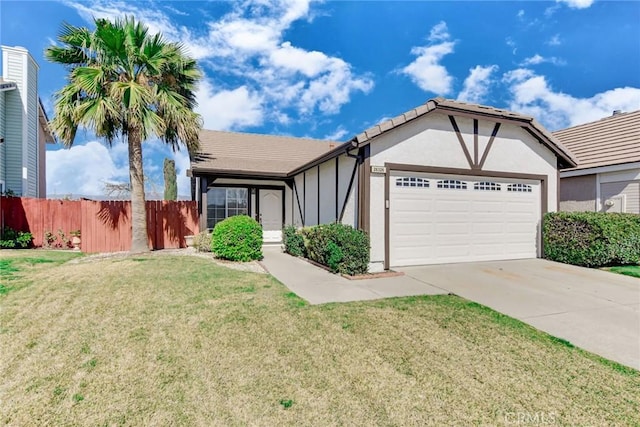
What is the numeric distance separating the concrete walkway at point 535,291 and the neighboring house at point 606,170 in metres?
3.77

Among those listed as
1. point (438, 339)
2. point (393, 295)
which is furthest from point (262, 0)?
point (438, 339)

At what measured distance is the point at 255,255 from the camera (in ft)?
31.9

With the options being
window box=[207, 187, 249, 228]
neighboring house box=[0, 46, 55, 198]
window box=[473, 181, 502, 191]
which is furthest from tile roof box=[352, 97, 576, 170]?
neighboring house box=[0, 46, 55, 198]

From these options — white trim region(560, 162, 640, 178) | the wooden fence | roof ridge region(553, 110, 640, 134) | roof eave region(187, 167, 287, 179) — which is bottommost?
the wooden fence

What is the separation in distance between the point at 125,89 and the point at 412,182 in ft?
28.5

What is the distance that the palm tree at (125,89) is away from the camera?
31.8ft

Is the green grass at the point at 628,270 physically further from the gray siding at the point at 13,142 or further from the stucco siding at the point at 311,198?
the gray siding at the point at 13,142

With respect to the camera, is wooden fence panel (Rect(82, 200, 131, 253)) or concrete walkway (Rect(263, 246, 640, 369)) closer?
concrete walkway (Rect(263, 246, 640, 369))

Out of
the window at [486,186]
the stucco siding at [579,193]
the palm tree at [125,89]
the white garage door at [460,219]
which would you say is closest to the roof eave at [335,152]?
the white garage door at [460,219]

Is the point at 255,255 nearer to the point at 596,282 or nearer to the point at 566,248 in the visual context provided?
the point at 596,282

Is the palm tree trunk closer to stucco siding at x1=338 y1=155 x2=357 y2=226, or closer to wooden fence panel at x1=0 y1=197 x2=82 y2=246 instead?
wooden fence panel at x1=0 y1=197 x2=82 y2=246

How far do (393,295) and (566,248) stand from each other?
659 centimetres

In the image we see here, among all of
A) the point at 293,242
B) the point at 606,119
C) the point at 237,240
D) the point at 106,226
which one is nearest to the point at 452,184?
the point at 293,242

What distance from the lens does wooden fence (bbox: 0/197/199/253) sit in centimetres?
1179
